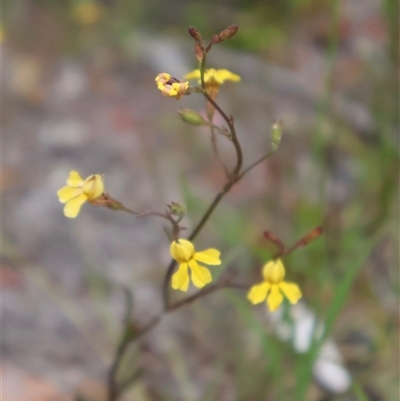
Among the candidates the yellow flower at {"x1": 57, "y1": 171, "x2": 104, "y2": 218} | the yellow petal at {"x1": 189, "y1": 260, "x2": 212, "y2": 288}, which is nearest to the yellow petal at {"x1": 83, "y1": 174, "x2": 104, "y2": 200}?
the yellow flower at {"x1": 57, "y1": 171, "x2": 104, "y2": 218}

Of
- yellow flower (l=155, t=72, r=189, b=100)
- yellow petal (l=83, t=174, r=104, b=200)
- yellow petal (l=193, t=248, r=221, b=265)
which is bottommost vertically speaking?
yellow petal (l=193, t=248, r=221, b=265)

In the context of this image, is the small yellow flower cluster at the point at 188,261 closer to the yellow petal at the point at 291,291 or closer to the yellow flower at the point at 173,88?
the yellow petal at the point at 291,291

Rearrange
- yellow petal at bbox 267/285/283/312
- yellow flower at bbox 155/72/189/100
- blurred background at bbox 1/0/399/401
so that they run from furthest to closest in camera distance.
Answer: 1. blurred background at bbox 1/0/399/401
2. yellow petal at bbox 267/285/283/312
3. yellow flower at bbox 155/72/189/100

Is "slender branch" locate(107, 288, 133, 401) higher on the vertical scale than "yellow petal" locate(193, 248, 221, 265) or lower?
lower

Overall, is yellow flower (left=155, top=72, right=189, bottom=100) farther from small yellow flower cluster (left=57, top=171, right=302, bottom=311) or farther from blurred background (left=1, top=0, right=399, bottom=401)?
blurred background (left=1, top=0, right=399, bottom=401)

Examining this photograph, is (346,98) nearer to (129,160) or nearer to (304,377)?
(129,160)

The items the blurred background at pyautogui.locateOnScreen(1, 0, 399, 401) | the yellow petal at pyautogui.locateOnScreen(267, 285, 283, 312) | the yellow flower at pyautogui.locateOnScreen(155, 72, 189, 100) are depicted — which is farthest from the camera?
the blurred background at pyautogui.locateOnScreen(1, 0, 399, 401)

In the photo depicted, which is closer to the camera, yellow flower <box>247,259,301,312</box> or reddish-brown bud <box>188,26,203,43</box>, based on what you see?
reddish-brown bud <box>188,26,203,43</box>
